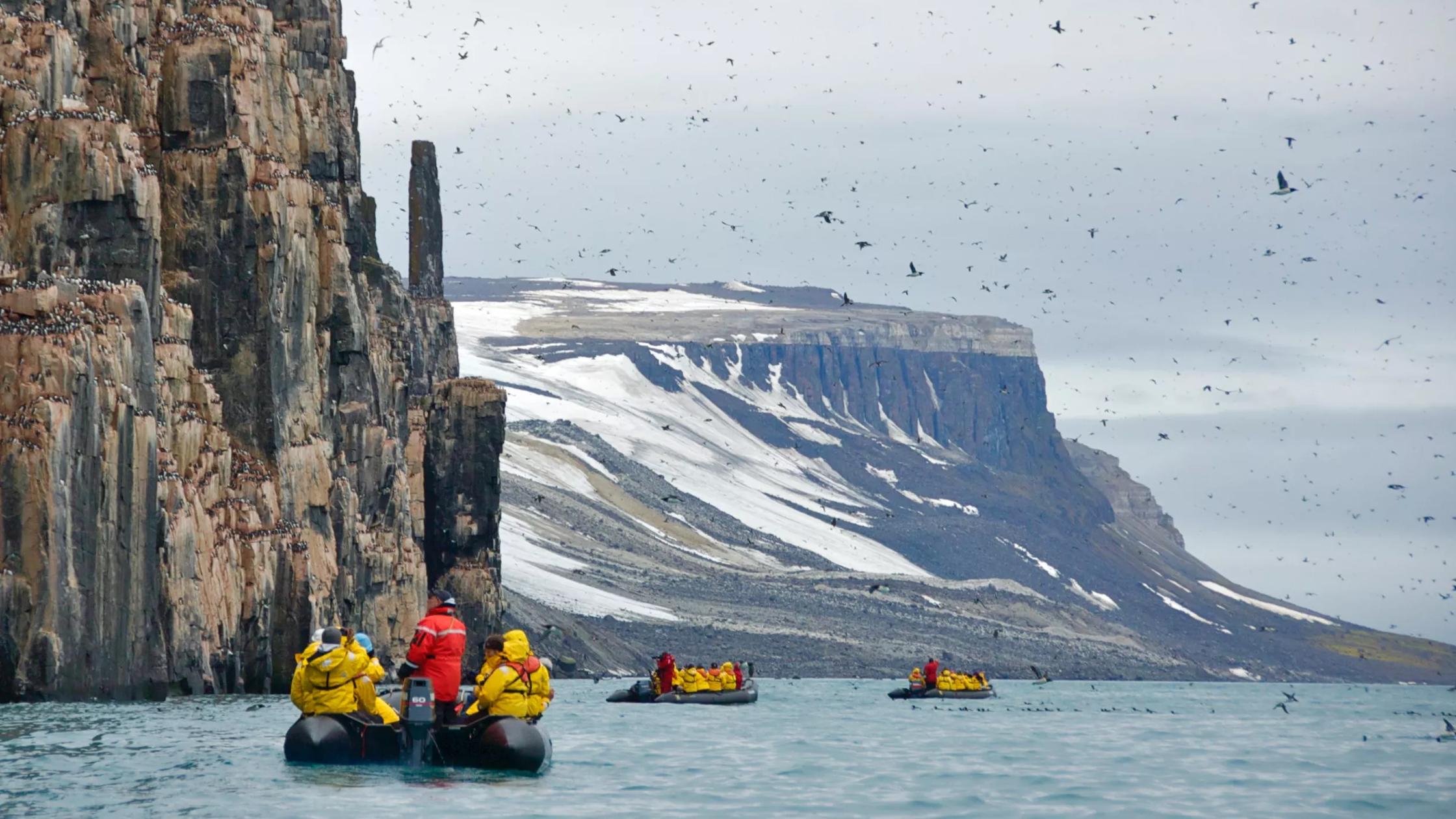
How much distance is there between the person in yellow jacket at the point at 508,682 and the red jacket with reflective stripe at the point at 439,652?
0.67 metres

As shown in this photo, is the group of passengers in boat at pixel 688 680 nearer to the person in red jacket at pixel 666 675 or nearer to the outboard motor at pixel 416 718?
the person in red jacket at pixel 666 675

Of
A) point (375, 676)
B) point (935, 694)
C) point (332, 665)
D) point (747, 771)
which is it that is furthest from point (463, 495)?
point (332, 665)

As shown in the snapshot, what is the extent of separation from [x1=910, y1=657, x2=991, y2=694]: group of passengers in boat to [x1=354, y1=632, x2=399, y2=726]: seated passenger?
8669cm

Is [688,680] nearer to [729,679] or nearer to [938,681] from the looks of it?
[729,679]

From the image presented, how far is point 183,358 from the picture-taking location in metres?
106

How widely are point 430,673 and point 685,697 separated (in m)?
66.0

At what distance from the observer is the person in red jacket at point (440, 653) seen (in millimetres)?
53031

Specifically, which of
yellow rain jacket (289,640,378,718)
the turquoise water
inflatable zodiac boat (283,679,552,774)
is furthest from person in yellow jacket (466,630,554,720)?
yellow rain jacket (289,640,378,718)

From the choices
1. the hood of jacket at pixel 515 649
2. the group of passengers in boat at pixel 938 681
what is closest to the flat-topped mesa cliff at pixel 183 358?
the hood of jacket at pixel 515 649

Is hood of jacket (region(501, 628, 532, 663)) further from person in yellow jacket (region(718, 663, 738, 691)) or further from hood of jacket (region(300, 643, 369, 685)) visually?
person in yellow jacket (region(718, 663, 738, 691))

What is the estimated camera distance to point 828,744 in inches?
3009

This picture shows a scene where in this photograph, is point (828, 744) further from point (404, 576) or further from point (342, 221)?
point (404, 576)

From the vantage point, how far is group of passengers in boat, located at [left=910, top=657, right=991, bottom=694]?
142m

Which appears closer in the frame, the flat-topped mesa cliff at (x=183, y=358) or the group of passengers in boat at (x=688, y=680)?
the flat-topped mesa cliff at (x=183, y=358)
